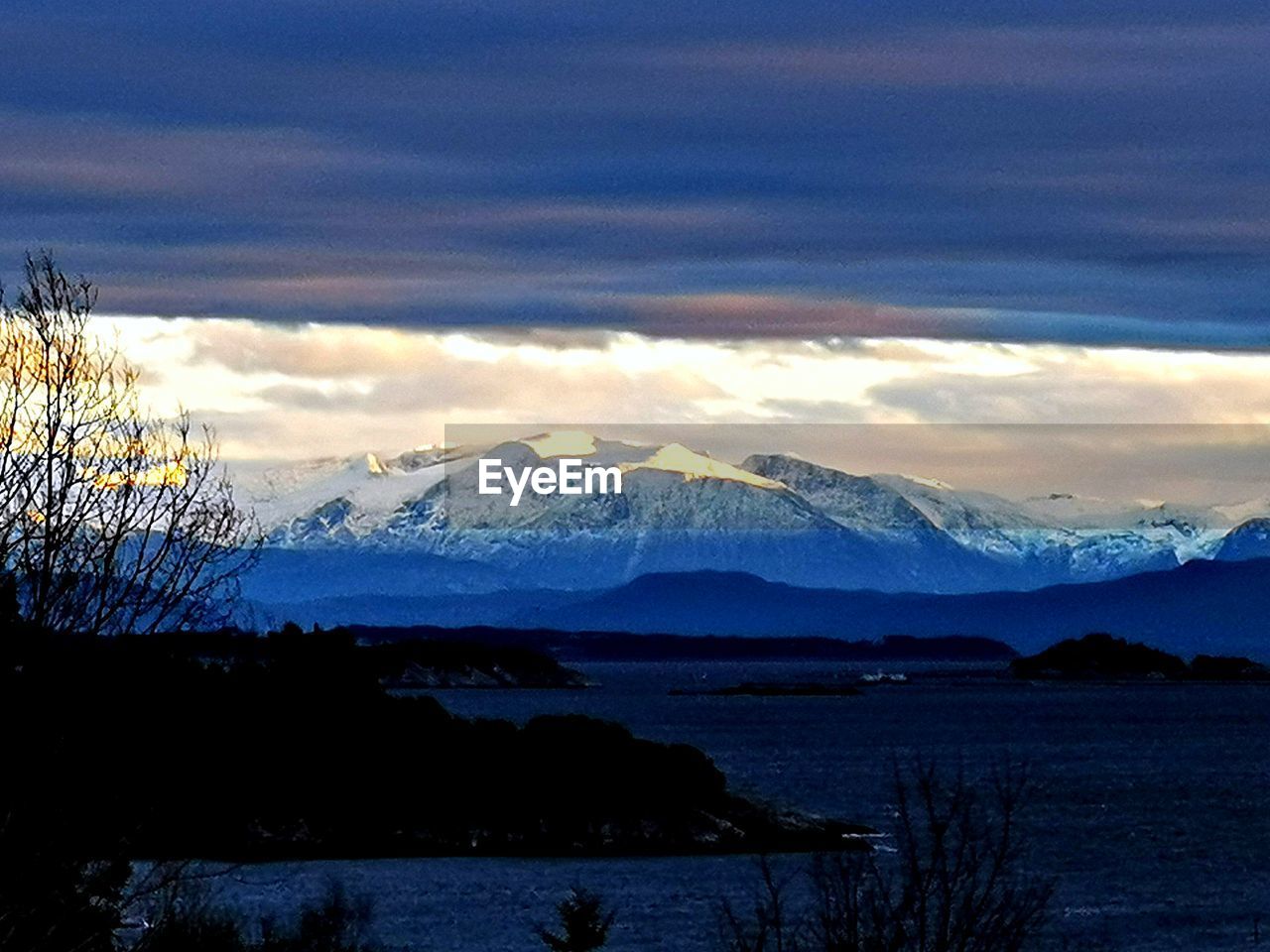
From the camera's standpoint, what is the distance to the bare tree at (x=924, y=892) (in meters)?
25.2

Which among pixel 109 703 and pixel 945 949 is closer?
pixel 109 703

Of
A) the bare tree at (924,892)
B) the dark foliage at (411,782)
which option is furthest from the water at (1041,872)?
the dark foliage at (411,782)

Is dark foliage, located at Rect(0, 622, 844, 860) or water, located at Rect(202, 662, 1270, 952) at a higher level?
dark foliage, located at Rect(0, 622, 844, 860)

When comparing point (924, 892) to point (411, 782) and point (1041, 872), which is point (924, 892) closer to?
point (1041, 872)

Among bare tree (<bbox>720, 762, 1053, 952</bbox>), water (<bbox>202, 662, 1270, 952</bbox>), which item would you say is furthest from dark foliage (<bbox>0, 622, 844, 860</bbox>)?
bare tree (<bbox>720, 762, 1053, 952</bbox>)

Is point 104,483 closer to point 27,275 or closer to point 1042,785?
point 27,275

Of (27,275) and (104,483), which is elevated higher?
(27,275)

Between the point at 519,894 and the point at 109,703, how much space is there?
6695 centimetres

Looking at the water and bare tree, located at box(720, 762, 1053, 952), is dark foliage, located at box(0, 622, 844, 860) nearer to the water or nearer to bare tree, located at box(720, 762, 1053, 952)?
the water

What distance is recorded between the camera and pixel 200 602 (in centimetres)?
2022

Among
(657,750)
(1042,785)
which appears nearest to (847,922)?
(657,750)

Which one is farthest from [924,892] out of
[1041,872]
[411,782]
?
[411,782]

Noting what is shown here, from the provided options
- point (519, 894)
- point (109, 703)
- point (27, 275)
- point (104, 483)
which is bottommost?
point (519, 894)

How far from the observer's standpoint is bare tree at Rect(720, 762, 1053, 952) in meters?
25.2
